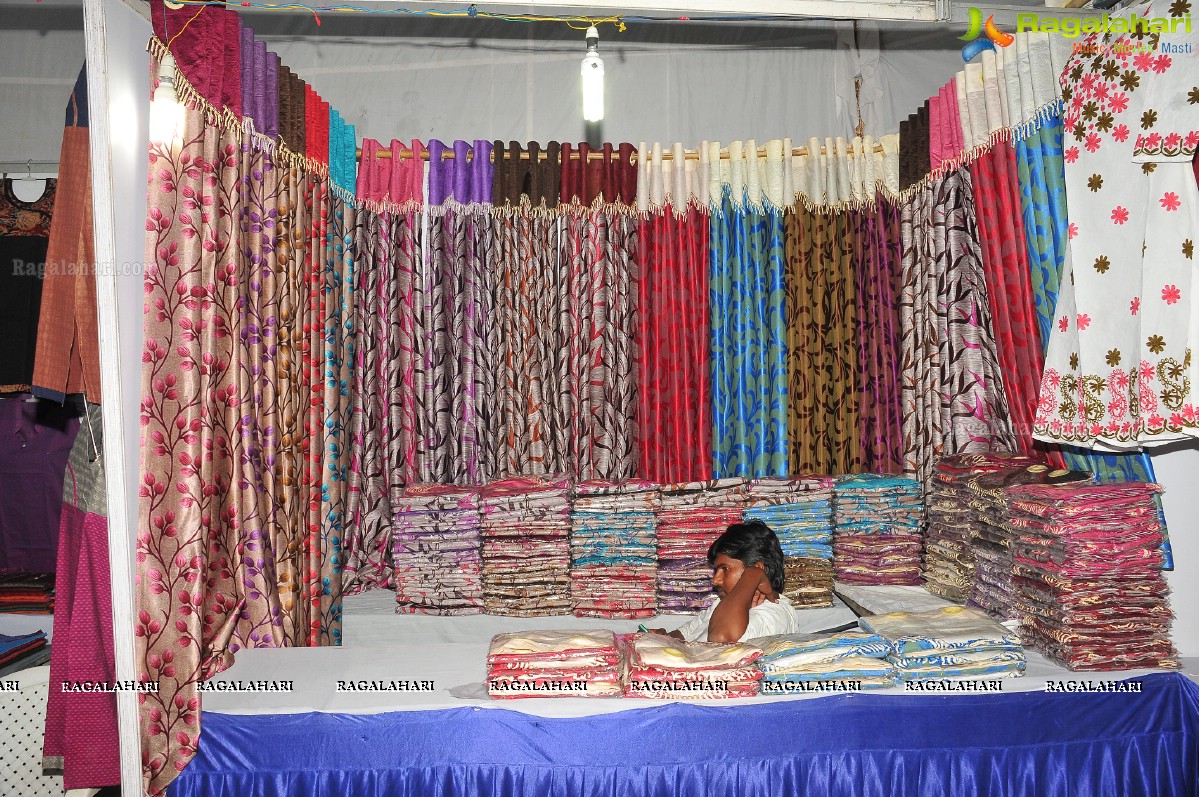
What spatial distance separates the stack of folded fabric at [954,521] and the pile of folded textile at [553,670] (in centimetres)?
155

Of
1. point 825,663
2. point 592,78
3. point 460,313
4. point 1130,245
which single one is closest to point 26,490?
point 460,313

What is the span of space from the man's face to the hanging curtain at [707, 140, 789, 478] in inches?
42.3

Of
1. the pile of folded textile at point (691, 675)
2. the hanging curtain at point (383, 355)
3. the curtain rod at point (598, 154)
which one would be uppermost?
the curtain rod at point (598, 154)

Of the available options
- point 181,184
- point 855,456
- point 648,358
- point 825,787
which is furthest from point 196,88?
point 855,456

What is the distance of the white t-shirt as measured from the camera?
2.87m

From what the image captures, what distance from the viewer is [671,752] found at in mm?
2350

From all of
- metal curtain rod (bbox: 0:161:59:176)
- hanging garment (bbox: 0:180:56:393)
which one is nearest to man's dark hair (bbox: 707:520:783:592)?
hanging garment (bbox: 0:180:56:393)

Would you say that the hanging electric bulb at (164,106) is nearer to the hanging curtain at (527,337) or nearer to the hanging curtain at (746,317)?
the hanging curtain at (527,337)

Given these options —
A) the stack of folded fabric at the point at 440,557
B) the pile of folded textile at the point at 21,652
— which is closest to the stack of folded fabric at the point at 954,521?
the stack of folded fabric at the point at 440,557

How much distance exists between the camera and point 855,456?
4.04 meters

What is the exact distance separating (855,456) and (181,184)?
295 cm

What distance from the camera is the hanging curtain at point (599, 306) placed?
408 cm

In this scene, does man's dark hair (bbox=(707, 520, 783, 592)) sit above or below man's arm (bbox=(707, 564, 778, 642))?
above

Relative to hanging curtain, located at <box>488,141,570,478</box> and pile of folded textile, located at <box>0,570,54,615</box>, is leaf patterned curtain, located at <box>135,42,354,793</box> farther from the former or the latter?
pile of folded textile, located at <box>0,570,54,615</box>
